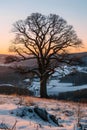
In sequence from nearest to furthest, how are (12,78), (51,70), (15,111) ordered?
1. (15,111)
2. (51,70)
3. (12,78)

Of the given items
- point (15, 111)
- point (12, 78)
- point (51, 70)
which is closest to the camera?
point (15, 111)

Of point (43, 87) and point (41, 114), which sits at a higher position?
point (43, 87)

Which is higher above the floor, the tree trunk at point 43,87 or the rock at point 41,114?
the tree trunk at point 43,87

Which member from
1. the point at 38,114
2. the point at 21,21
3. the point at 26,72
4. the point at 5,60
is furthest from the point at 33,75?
the point at 38,114

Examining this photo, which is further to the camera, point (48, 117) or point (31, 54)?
point (31, 54)

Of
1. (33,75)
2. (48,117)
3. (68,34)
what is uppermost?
(68,34)

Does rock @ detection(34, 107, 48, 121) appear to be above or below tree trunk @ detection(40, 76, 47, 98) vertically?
below

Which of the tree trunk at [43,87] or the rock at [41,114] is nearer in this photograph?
the rock at [41,114]

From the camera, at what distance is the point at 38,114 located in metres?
8.76

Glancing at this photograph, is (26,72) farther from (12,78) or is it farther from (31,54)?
(12,78)

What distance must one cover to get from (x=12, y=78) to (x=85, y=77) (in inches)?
832

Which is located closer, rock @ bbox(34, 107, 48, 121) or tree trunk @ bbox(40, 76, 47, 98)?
rock @ bbox(34, 107, 48, 121)

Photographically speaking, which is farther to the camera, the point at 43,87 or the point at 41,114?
the point at 43,87

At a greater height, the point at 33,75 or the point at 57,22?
the point at 57,22
